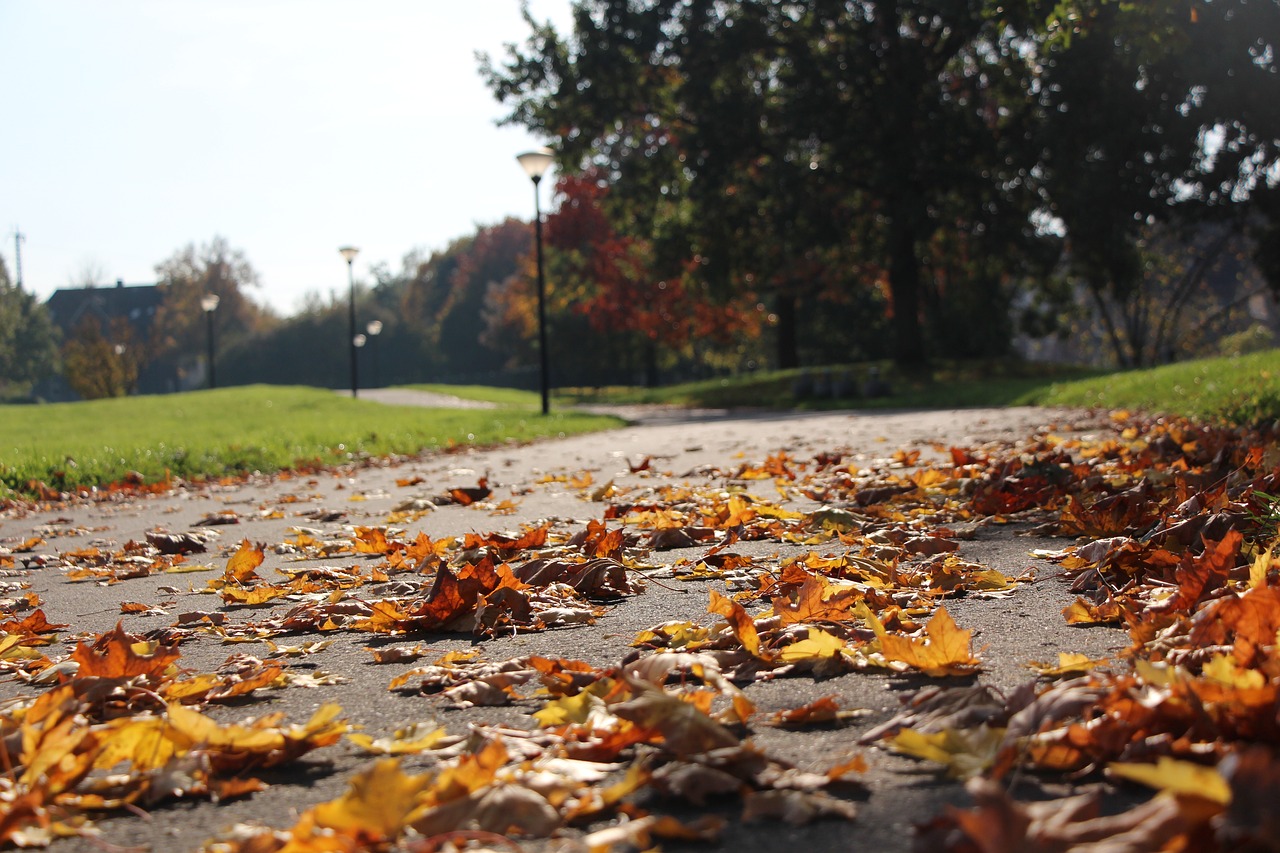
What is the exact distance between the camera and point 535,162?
20078 millimetres

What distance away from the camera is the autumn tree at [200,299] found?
259ft

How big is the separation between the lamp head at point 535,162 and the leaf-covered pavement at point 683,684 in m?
15.5

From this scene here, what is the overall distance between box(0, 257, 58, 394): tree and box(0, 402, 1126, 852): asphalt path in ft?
243

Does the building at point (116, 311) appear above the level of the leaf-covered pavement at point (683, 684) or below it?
above

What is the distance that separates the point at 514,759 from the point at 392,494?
250 inches

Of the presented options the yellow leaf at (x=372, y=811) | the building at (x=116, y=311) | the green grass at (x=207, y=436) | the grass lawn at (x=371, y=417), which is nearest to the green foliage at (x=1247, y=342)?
the grass lawn at (x=371, y=417)

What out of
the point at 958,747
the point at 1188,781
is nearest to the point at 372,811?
the point at 958,747

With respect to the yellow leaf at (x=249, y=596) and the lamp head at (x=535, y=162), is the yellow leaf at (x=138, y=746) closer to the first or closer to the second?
the yellow leaf at (x=249, y=596)

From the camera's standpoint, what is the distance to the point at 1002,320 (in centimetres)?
3625

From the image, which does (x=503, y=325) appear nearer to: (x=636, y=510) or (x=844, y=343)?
(x=844, y=343)

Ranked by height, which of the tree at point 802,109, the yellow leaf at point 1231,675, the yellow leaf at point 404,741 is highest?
the tree at point 802,109

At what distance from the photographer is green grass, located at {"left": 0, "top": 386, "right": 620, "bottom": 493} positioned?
1038 centimetres

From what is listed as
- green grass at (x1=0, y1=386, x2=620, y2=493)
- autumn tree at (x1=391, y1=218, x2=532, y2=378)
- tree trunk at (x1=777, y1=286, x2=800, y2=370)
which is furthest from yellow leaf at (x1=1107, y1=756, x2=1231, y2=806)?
autumn tree at (x1=391, y1=218, x2=532, y2=378)

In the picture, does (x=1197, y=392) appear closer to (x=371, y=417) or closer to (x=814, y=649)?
(x=814, y=649)
